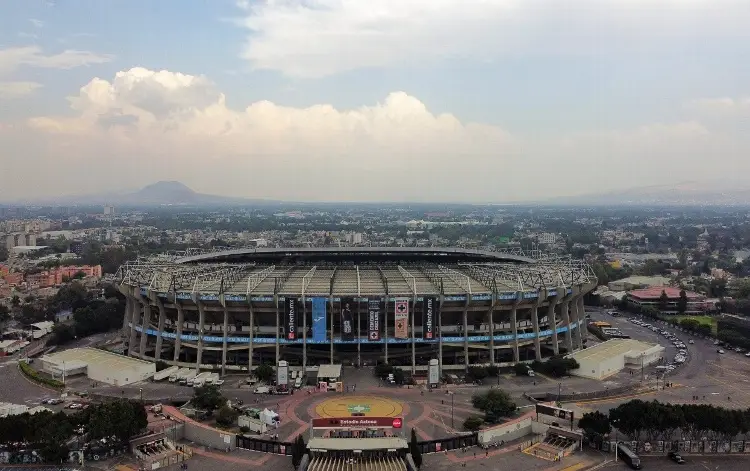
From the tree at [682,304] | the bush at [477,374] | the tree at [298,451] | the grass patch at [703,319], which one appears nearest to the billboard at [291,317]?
the bush at [477,374]

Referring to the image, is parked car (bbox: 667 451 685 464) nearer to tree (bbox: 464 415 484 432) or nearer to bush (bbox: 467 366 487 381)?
tree (bbox: 464 415 484 432)

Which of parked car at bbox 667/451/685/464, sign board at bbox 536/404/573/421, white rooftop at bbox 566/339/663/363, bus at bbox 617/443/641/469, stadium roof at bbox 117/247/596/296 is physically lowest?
parked car at bbox 667/451/685/464

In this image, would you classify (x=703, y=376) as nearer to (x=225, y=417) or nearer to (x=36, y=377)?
(x=225, y=417)

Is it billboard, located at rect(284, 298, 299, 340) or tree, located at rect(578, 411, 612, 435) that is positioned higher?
billboard, located at rect(284, 298, 299, 340)

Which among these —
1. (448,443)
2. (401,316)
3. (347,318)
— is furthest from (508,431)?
(347,318)

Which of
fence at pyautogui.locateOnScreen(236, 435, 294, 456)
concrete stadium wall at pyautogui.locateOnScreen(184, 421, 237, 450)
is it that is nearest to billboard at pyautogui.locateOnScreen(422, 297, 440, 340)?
fence at pyautogui.locateOnScreen(236, 435, 294, 456)
